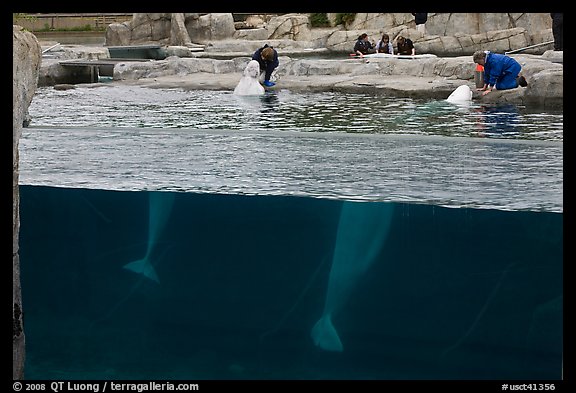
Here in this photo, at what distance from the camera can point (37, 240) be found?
5.19m

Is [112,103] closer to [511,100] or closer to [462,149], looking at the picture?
[511,100]

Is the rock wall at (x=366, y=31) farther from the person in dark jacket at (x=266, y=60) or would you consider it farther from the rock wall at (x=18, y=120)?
the rock wall at (x=18, y=120)

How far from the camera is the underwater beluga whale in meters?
4.83

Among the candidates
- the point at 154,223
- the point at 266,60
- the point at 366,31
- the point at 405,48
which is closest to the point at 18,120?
the point at 154,223

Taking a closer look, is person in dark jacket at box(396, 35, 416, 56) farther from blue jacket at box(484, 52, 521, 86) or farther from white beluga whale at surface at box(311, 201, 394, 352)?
white beluga whale at surface at box(311, 201, 394, 352)

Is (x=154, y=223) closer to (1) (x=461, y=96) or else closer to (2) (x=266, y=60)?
(1) (x=461, y=96)

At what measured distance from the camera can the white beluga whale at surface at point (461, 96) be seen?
12594mm

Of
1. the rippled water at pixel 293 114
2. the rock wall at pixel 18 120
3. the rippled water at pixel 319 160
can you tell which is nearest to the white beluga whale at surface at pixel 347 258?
the rippled water at pixel 319 160

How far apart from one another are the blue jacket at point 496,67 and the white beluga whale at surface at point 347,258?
27.4 ft

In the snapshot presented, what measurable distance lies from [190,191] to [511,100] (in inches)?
335

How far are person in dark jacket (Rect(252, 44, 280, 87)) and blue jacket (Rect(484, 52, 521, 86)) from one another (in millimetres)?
3660

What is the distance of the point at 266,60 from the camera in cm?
1473
